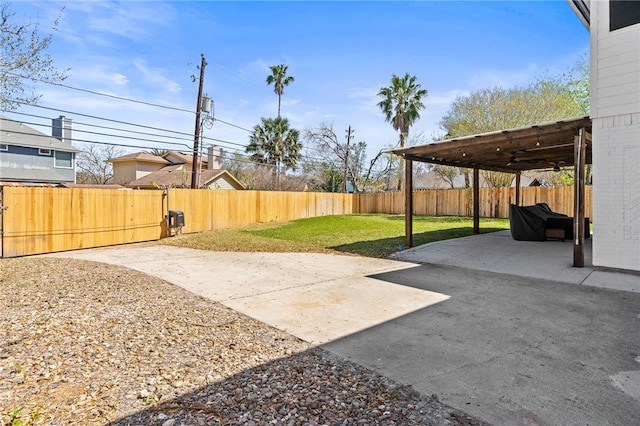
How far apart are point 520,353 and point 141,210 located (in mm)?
11078

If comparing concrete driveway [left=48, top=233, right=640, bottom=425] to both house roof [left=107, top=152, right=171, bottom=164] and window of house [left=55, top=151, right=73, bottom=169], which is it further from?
house roof [left=107, top=152, right=171, bottom=164]

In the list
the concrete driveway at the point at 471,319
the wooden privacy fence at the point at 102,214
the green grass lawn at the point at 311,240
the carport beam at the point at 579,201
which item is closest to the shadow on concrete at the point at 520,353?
the concrete driveway at the point at 471,319

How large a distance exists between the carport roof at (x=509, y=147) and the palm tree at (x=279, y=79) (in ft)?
65.6

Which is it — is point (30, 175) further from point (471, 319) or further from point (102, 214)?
point (471, 319)

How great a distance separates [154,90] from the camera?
46.2 ft

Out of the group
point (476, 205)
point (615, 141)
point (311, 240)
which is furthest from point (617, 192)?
point (311, 240)

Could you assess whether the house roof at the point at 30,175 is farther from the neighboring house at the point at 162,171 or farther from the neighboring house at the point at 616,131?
the neighboring house at the point at 616,131

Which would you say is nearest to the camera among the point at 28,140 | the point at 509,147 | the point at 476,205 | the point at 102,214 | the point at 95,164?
the point at 509,147

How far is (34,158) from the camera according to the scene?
63.1 ft

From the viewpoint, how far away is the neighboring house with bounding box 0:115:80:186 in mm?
17906

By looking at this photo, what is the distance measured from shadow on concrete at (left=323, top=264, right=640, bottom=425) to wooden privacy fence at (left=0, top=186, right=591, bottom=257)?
354 inches

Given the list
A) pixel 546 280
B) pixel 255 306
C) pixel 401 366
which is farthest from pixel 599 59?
pixel 255 306

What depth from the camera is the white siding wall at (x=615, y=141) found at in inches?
220

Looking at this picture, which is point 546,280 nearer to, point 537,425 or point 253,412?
point 537,425
